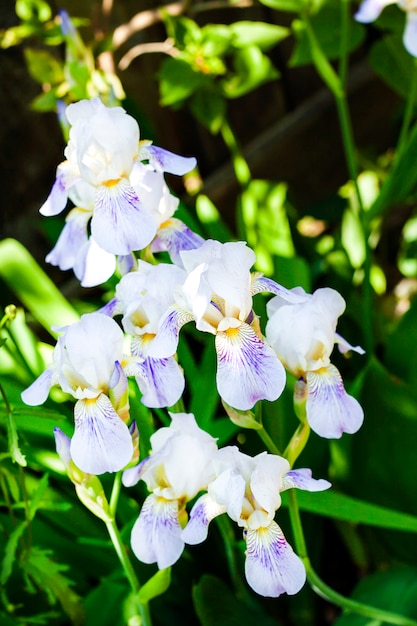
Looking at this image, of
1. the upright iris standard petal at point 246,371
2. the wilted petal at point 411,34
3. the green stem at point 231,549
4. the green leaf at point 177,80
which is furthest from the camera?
the green leaf at point 177,80

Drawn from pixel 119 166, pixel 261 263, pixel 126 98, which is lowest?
pixel 261 263

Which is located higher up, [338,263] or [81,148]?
[81,148]

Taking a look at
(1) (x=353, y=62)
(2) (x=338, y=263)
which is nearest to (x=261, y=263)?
(2) (x=338, y=263)

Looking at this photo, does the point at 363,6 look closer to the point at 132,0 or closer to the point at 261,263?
the point at 261,263

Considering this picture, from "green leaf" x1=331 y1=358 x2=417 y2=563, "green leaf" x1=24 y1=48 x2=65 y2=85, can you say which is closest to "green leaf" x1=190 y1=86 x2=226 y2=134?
"green leaf" x1=24 y1=48 x2=65 y2=85

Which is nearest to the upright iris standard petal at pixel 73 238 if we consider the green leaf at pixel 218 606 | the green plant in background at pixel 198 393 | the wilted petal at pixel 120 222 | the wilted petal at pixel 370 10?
the green plant in background at pixel 198 393

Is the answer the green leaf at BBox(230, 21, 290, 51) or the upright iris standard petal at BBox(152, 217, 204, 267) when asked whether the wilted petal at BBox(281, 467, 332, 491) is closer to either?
the upright iris standard petal at BBox(152, 217, 204, 267)

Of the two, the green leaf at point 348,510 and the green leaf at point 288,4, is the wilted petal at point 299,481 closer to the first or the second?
the green leaf at point 348,510

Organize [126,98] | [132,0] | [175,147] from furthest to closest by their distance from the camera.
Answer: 1. [175,147]
2. [132,0]
3. [126,98]
